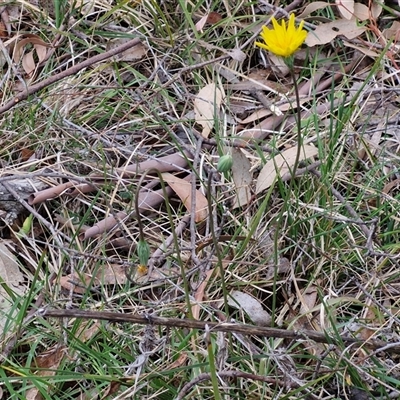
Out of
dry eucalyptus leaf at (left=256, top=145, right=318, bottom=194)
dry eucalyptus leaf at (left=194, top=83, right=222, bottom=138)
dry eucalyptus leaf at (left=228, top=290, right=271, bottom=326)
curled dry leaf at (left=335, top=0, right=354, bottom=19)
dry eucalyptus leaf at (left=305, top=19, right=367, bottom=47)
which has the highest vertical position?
curled dry leaf at (left=335, top=0, right=354, bottom=19)

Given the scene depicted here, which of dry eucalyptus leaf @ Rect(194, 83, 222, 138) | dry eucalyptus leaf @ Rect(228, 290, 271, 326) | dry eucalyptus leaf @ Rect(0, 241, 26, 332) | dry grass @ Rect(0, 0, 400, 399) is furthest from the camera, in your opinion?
dry eucalyptus leaf @ Rect(194, 83, 222, 138)

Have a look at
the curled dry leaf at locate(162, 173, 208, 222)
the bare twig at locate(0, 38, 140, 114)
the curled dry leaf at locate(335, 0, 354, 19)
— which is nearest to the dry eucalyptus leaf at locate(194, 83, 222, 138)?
the curled dry leaf at locate(162, 173, 208, 222)

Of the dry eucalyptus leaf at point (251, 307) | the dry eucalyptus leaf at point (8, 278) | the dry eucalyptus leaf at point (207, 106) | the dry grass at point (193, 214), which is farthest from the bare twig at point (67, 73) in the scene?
the dry eucalyptus leaf at point (251, 307)

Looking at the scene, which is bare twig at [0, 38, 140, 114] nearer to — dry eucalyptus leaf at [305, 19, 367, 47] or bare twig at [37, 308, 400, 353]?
dry eucalyptus leaf at [305, 19, 367, 47]

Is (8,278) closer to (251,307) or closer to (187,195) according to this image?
(187,195)

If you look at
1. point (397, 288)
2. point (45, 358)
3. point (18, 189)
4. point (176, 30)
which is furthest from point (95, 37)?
point (397, 288)
